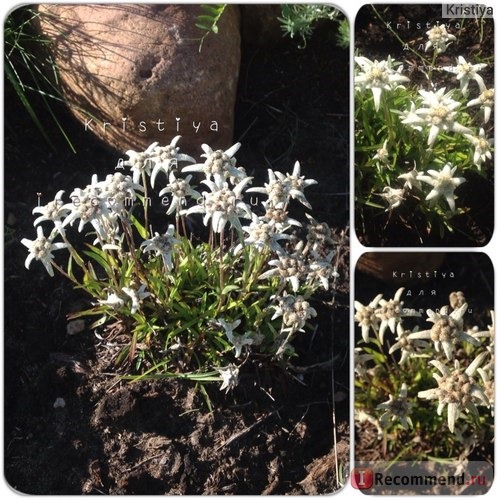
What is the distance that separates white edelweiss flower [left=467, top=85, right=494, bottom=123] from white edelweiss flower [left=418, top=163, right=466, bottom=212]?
180mm

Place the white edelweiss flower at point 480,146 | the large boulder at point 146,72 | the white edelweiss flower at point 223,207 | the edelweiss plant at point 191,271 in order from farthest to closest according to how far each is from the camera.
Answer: the large boulder at point 146,72 < the white edelweiss flower at point 480,146 < the edelweiss plant at point 191,271 < the white edelweiss flower at point 223,207

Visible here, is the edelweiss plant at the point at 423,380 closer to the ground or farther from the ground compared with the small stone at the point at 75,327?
closer to the ground

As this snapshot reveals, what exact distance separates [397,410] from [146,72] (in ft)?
4.20

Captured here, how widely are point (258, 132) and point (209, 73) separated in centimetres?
25

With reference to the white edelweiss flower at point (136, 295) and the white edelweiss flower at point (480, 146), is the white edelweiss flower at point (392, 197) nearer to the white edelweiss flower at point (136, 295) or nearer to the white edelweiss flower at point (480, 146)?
the white edelweiss flower at point (480, 146)

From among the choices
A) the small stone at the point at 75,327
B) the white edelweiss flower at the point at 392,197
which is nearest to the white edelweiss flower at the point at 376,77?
the white edelweiss flower at the point at 392,197

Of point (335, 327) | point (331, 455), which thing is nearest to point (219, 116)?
point (335, 327)

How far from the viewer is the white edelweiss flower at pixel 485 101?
2.04 m

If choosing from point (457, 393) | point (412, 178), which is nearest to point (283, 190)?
point (412, 178)

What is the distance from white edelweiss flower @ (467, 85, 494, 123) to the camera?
80.1 inches

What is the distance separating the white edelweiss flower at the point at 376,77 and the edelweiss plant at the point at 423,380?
1.93ft

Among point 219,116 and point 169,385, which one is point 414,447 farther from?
point 219,116

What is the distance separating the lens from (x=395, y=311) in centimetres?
204

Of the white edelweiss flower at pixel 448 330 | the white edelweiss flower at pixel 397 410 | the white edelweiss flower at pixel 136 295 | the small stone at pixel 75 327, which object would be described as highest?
the white edelweiss flower at pixel 136 295
